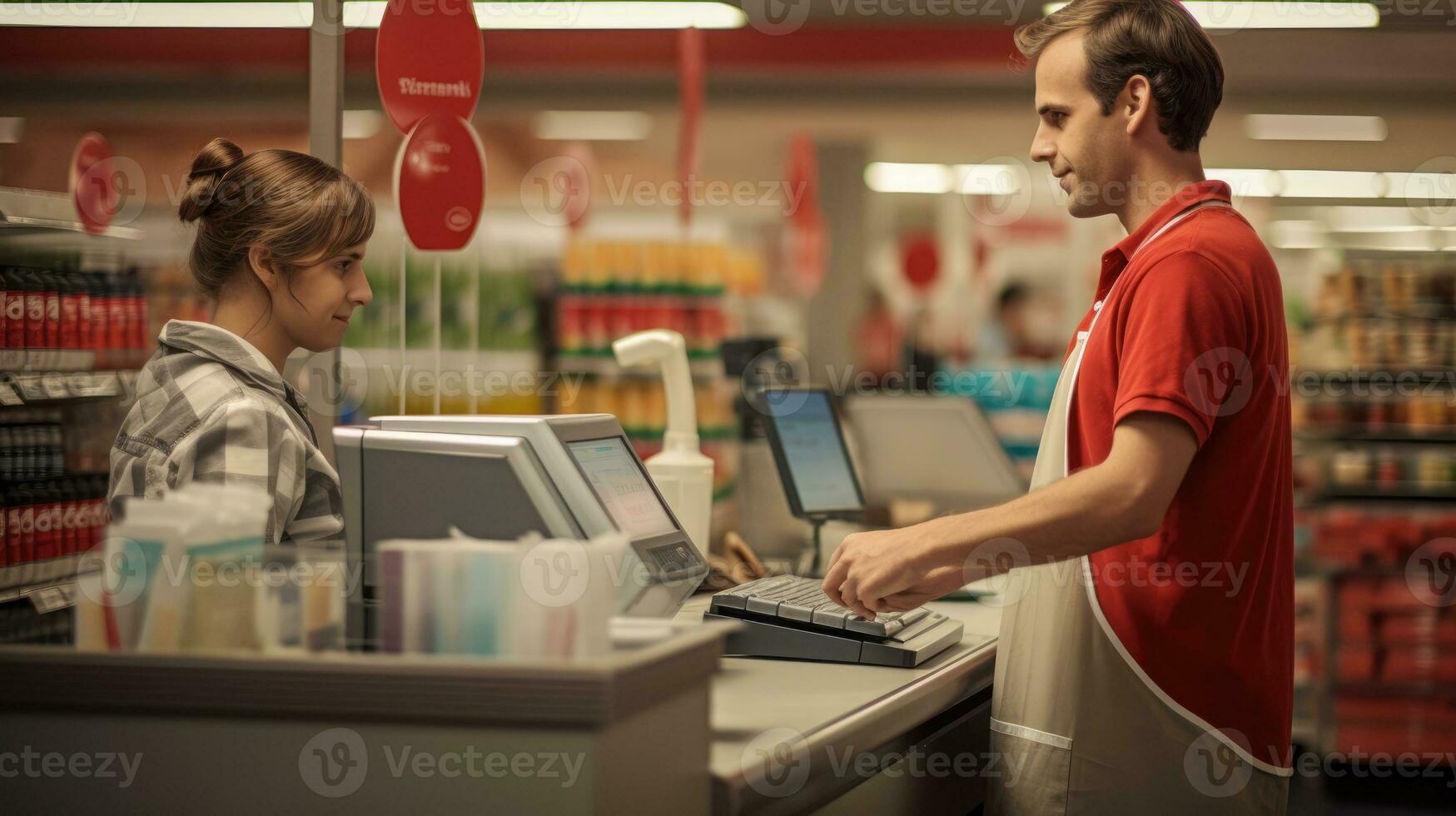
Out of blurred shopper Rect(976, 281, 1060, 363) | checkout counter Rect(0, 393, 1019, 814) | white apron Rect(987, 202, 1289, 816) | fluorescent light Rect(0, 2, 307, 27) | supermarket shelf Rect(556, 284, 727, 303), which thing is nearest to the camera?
checkout counter Rect(0, 393, 1019, 814)

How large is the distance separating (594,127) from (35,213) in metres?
7.79

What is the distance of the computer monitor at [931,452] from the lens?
3998mm

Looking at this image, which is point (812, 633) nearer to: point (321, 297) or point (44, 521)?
point (321, 297)

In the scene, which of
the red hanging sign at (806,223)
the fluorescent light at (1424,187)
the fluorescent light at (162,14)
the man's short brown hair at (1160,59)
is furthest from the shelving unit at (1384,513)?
the fluorescent light at (162,14)

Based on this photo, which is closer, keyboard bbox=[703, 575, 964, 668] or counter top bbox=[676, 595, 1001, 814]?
counter top bbox=[676, 595, 1001, 814]

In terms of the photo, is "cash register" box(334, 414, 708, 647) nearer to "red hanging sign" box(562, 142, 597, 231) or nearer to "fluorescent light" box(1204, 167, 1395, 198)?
"red hanging sign" box(562, 142, 597, 231)

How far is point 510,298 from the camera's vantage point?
6297 millimetres

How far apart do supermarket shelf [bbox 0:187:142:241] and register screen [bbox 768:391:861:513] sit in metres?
2.35

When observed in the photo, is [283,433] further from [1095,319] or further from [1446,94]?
[1446,94]

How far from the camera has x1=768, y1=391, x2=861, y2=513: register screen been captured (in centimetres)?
295

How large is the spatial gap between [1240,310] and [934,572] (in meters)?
0.51

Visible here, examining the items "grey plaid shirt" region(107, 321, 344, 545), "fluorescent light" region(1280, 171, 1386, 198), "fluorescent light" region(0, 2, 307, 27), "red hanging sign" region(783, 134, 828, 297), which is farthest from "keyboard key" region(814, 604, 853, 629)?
"fluorescent light" region(1280, 171, 1386, 198)

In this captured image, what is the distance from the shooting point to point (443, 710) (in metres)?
1.20

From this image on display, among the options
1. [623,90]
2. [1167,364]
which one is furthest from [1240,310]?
[623,90]
